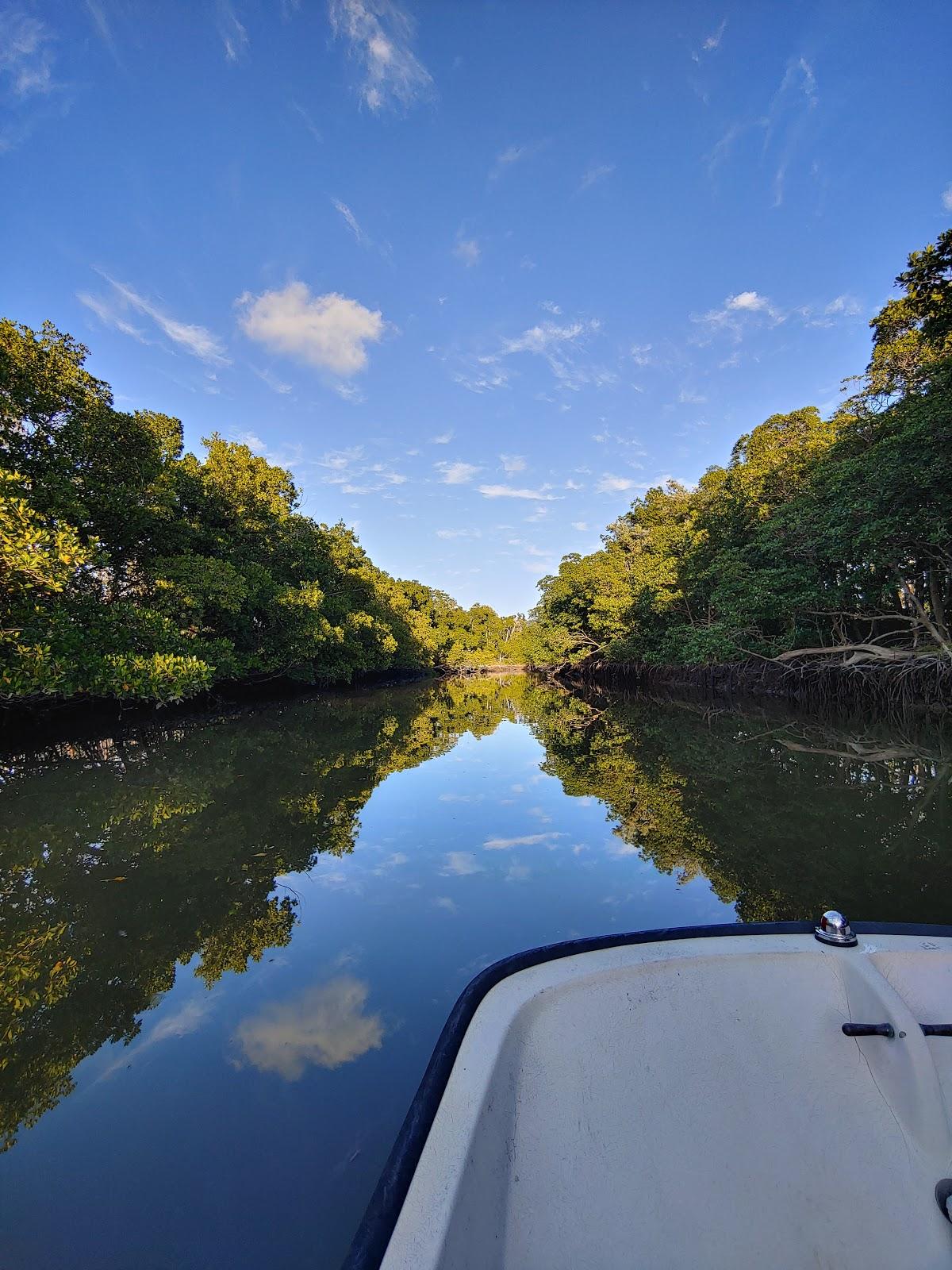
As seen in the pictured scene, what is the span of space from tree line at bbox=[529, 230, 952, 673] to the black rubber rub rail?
7.69m

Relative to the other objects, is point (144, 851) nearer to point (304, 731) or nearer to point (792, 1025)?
point (792, 1025)

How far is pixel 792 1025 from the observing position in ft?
4.23

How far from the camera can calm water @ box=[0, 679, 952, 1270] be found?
1278 mm

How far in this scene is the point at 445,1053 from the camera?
3.38 feet

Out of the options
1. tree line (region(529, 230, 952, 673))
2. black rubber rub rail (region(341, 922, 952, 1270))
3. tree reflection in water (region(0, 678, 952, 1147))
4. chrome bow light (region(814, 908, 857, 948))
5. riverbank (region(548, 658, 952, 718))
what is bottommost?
tree reflection in water (region(0, 678, 952, 1147))

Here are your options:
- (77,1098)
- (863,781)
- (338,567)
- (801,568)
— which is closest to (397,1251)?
(77,1098)

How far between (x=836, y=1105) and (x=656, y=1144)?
18.9 inches

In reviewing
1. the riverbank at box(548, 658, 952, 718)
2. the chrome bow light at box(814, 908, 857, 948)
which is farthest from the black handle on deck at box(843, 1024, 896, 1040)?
the riverbank at box(548, 658, 952, 718)

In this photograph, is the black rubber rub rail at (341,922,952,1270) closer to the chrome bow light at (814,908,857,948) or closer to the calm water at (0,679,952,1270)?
the chrome bow light at (814,908,857,948)

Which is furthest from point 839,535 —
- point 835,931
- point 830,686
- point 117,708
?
point 117,708

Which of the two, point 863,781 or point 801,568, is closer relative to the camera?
point 863,781

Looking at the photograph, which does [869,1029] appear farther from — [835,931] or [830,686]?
[830,686]

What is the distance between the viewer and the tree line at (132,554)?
532 cm

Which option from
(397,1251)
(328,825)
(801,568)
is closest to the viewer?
(397,1251)
